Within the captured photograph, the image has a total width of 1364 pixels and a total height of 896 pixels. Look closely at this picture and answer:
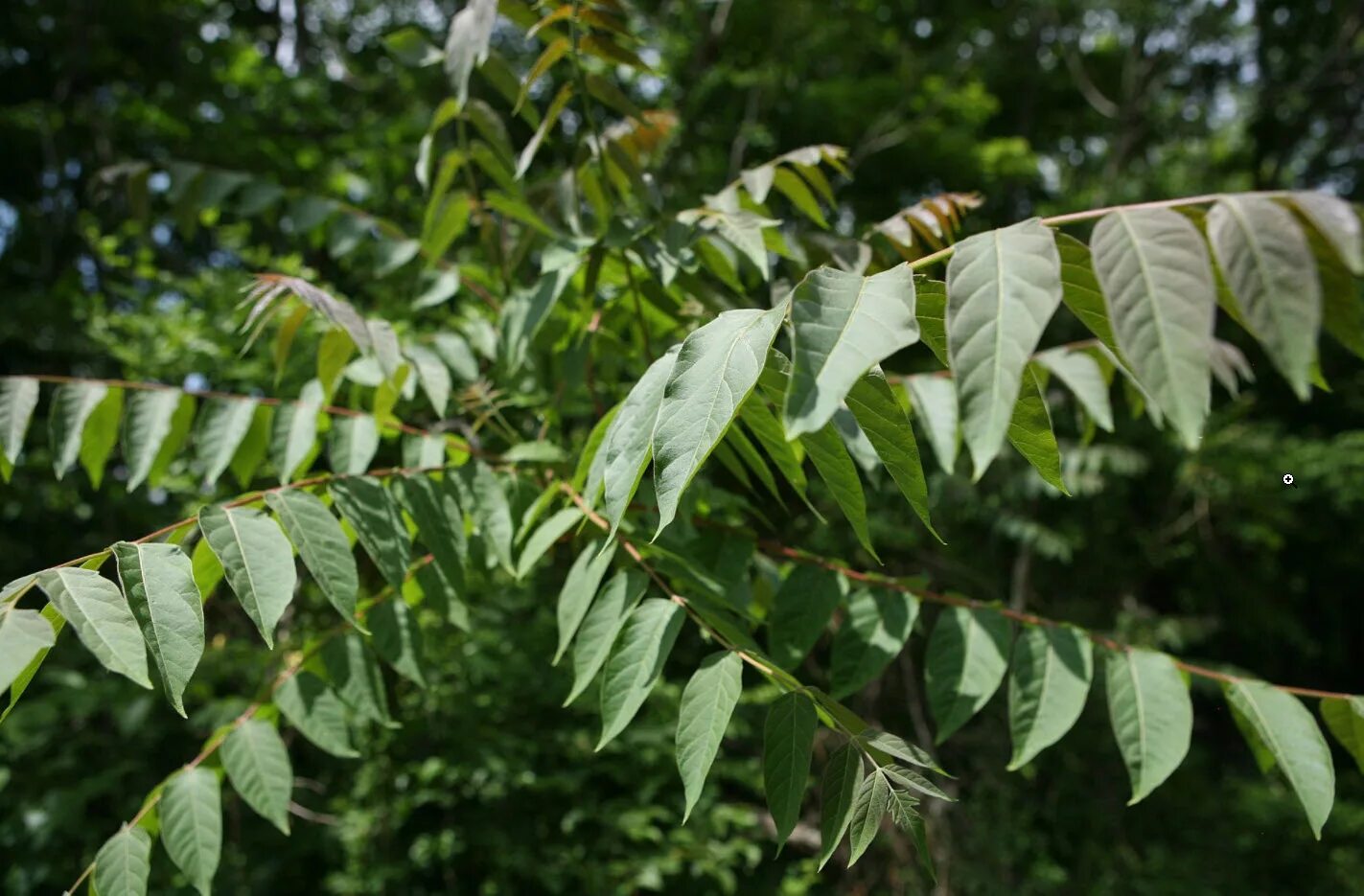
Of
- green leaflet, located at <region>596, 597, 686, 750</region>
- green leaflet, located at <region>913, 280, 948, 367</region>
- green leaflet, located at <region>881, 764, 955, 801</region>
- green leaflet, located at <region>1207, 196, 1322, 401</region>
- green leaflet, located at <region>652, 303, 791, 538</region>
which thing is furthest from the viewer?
green leaflet, located at <region>596, 597, 686, 750</region>

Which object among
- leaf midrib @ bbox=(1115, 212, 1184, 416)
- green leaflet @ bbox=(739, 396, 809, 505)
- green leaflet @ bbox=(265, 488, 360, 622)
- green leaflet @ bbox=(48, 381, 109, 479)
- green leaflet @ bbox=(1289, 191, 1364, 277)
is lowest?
green leaflet @ bbox=(48, 381, 109, 479)

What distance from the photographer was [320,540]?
1.11m

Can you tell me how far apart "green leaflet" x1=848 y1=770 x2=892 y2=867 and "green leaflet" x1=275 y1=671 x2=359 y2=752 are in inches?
31.7

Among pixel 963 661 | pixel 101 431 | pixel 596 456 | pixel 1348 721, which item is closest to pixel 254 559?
pixel 596 456

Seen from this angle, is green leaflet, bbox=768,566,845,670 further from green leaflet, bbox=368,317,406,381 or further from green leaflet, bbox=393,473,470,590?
green leaflet, bbox=368,317,406,381

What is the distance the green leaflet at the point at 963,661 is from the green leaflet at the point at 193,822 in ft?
3.25

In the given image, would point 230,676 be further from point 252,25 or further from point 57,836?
point 252,25

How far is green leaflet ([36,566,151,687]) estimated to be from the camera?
2.70ft

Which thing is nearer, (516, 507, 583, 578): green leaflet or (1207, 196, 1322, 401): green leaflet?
(1207, 196, 1322, 401): green leaflet

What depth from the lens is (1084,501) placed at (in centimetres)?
574

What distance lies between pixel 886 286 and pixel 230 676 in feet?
11.8

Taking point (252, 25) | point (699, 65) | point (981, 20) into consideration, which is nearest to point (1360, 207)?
point (699, 65)

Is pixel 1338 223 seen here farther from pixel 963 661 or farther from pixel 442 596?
pixel 442 596

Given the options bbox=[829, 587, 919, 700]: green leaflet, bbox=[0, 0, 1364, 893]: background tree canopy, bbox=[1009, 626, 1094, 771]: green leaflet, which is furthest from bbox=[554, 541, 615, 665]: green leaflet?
bbox=[1009, 626, 1094, 771]: green leaflet
